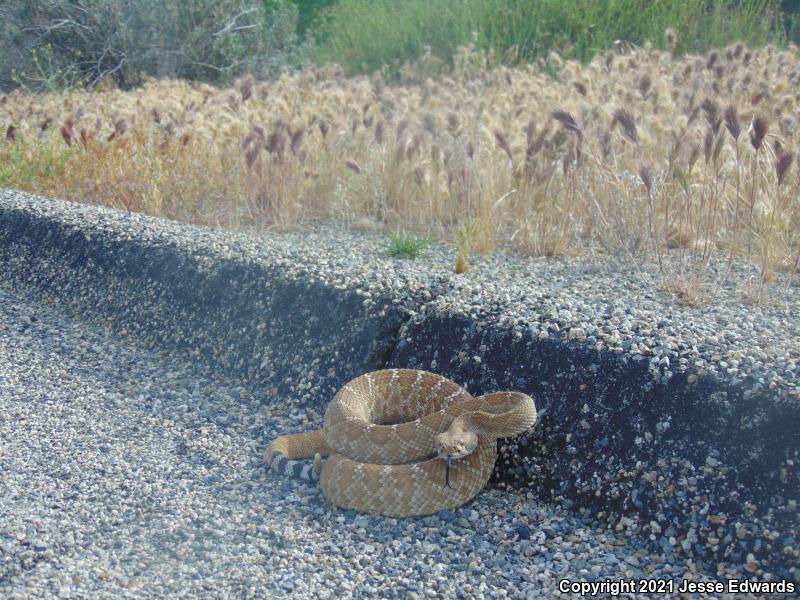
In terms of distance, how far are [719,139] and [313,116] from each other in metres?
4.78

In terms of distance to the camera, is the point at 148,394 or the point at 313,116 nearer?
the point at 148,394

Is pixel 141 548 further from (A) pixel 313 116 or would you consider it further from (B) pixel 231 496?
(A) pixel 313 116

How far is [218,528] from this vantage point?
→ 3193 mm

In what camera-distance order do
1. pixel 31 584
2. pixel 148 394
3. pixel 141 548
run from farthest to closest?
1. pixel 148 394
2. pixel 141 548
3. pixel 31 584

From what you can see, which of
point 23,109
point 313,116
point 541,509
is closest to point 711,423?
point 541,509

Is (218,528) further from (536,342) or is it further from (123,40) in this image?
(123,40)

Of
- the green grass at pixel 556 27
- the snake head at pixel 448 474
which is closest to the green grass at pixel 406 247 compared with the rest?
the snake head at pixel 448 474

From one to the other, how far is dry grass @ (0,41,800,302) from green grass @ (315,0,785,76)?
14.2 ft

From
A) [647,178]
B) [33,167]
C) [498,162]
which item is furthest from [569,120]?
[33,167]

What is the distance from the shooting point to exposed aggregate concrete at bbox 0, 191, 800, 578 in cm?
296

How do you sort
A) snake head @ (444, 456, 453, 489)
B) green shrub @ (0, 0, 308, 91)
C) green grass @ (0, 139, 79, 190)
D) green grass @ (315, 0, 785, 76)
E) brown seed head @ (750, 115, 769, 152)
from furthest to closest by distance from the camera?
1. green shrub @ (0, 0, 308, 91)
2. green grass @ (315, 0, 785, 76)
3. green grass @ (0, 139, 79, 190)
4. brown seed head @ (750, 115, 769, 152)
5. snake head @ (444, 456, 453, 489)

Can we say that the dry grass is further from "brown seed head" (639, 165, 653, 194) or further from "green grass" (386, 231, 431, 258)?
"green grass" (386, 231, 431, 258)

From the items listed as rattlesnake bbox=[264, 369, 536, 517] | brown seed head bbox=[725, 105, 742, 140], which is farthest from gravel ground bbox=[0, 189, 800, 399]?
brown seed head bbox=[725, 105, 742, 140]

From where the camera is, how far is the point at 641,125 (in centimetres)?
675
